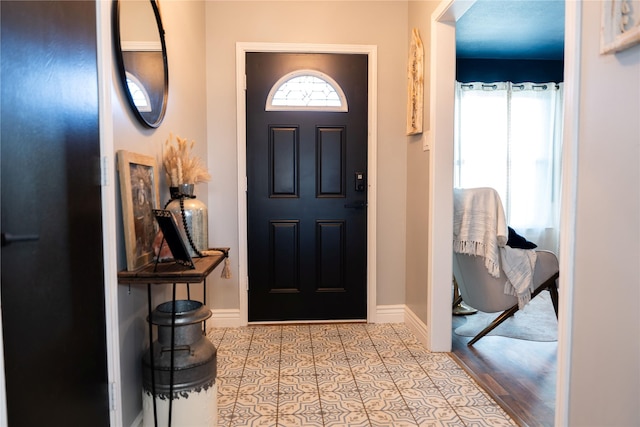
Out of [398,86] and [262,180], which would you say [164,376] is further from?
[398,86]

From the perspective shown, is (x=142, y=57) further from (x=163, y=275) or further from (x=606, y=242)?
(x=606, y=242)

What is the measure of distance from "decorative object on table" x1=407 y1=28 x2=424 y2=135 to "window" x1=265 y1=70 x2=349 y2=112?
48 centimetres

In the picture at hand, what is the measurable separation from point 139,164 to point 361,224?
1911 millimetres

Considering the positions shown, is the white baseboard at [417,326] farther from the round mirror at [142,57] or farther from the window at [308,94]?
the round mirror at [142,57]

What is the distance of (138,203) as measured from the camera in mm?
1755

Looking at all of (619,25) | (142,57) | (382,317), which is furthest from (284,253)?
(619,25)

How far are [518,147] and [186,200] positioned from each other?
4.08 meters

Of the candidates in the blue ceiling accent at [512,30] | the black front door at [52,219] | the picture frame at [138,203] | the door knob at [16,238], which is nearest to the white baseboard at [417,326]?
the picture frame at [138,203]

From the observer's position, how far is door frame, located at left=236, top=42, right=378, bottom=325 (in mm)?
3195

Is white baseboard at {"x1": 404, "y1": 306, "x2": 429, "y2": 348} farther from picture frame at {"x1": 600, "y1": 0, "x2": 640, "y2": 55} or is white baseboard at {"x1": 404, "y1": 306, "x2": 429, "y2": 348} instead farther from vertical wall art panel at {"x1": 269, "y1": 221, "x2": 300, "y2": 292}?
picture frame at {"x1": 600, "y1": 0, "x2": 640, "y2": 55}

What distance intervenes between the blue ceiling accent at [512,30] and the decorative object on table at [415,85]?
34.7 inches

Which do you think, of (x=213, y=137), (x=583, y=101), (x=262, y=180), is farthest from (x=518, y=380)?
(x=213, y=137)

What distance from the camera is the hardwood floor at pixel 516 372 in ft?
6.59

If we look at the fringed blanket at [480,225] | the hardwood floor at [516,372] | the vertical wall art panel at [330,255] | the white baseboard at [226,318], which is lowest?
the hardwood floor at [516,372]
